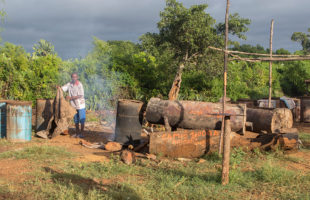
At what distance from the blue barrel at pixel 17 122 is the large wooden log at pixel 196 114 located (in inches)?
134

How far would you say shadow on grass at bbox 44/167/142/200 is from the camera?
3.77 meters

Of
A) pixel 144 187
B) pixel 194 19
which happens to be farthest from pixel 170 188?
pixel 194 19

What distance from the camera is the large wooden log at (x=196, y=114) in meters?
6.93

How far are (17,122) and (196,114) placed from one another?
15.2ft

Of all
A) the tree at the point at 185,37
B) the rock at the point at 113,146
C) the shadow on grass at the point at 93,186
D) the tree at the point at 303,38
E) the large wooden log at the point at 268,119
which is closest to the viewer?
the shadow on grass at the point at 93,186

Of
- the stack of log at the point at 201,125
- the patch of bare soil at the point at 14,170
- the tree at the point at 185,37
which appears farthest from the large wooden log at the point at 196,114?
the tree at the point at 185,37

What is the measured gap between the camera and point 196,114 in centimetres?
700

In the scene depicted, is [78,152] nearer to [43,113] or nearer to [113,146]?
[113,146]

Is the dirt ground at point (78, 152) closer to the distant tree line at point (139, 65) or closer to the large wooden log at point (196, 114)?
the large wooden log at point (196, 114)

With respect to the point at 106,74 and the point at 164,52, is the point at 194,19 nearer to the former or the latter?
the point at 164,52

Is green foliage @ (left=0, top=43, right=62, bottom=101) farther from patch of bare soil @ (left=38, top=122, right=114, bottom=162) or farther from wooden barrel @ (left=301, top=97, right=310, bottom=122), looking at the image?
wooden barrel @ (left=301, top=97, right=310, bottom=122)

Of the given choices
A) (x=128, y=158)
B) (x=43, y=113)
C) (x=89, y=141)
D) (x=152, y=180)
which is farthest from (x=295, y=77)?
(x=152, y=180)

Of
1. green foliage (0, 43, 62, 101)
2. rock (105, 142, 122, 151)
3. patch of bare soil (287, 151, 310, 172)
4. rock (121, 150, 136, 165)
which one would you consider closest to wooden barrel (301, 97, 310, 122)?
patch of bare soil (287, 151, 310, 172)

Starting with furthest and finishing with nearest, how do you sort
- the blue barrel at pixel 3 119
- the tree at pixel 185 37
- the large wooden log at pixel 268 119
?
the tree at pixel 185 37 < the large wooden log at pixel 268 119 < the blue barrel at pixel 3 119
